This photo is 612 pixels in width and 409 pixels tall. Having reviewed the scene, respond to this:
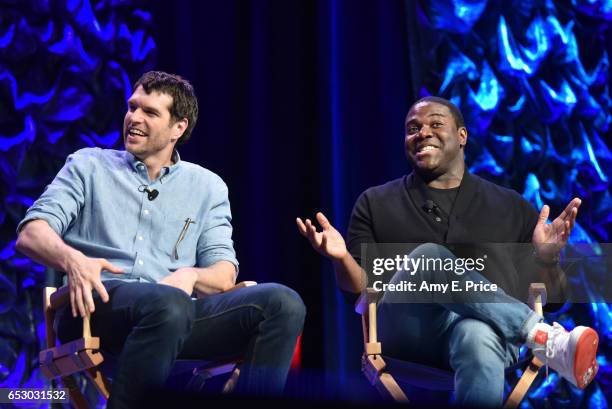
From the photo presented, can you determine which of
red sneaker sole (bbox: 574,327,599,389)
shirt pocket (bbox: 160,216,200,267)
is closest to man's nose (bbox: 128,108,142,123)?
shirt pocket (bbox: 160,216,200,267)

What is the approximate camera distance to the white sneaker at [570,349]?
7.32 ft

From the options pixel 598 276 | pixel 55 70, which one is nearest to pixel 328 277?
pixel 598 276

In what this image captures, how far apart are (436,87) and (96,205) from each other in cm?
178

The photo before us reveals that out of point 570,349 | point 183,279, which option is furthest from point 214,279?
point 570,349

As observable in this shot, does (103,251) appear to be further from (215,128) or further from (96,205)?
(215,128)

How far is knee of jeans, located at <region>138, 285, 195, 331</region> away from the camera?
2180mm

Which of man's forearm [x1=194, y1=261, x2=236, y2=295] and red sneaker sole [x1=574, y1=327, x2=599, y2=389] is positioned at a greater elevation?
man's forearm [x1=194, y1=261, x2=236, y2=295]

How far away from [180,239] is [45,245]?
0.44 meters

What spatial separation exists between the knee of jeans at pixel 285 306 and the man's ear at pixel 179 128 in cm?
68

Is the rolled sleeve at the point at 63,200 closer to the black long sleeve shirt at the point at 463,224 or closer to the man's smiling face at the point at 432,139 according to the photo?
the black long sleeve shirt at the point at 463,224

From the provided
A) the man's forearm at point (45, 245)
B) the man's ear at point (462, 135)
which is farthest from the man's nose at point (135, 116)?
the man's ear at point (462, 135)

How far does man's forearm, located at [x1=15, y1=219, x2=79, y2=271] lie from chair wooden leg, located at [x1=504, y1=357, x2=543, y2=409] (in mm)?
1253

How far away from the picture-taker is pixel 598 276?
3.71 metres

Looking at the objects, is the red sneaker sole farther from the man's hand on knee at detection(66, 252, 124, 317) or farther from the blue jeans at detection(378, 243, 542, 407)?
the man's hand on knee at detection(66, 252, 124, 317)
